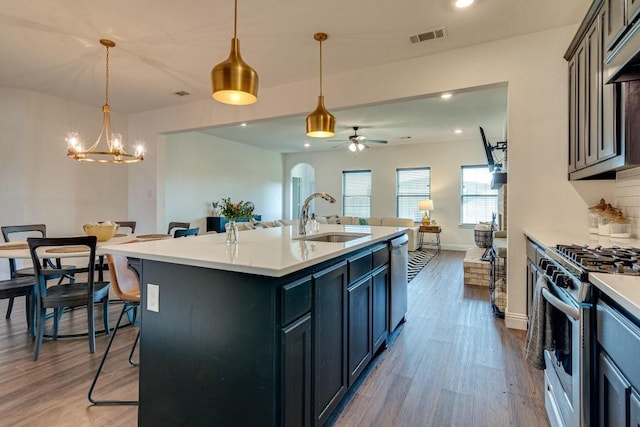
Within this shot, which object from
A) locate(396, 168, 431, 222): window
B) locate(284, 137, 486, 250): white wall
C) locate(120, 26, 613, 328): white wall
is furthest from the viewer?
locate(396, 168, 431, 222): window

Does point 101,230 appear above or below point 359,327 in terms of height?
above

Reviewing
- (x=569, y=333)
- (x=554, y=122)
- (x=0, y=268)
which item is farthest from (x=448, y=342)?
(x=0, y=268)

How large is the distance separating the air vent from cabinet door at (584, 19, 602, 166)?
3.66 feet

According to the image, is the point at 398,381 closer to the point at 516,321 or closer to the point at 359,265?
the point at 359,265

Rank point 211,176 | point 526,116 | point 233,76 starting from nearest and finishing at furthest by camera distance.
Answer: point 233,76, point 526,116, point 211,176

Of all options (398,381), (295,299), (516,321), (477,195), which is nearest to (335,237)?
(398,381)

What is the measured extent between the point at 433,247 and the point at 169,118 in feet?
22.5

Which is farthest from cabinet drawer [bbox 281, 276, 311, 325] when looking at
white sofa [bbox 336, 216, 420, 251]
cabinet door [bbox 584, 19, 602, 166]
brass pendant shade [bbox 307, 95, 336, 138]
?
white sofa [bbox 336, 216, 420, 251]

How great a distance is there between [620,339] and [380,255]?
153cm

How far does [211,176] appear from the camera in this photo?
7.89 m

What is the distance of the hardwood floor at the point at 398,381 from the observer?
5.87 feet

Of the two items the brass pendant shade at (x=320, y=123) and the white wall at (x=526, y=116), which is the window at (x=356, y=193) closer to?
the white wall at (x=526, y=116)

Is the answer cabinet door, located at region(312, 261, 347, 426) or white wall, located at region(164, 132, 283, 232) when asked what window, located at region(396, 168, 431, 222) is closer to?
white wall, located at region(164, 132, 283, 232)

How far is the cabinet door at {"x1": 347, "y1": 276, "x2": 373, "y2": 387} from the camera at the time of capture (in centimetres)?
190
